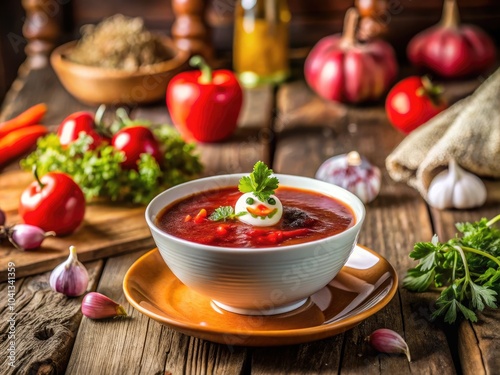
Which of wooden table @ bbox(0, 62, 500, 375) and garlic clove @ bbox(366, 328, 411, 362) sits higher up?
garlic clove @ bbox(366, 328, 411, 362)

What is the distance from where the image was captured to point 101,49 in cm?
305

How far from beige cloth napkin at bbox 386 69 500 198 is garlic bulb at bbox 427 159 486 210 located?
0.06 m

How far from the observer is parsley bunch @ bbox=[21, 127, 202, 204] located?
2.19 metres

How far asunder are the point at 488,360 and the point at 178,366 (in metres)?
0.54

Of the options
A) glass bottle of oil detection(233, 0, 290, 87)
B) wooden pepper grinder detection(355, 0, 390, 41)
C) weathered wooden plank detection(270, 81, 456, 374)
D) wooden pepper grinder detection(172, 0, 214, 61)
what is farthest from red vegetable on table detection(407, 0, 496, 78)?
wooden pepper grinder detection(172, 0, 214, 61)

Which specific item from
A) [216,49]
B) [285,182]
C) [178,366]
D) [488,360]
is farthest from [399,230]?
[216,49]

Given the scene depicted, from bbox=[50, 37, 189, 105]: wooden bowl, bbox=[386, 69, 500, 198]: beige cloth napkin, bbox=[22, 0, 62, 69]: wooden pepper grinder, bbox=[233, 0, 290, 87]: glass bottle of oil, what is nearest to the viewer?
bbox=[386, 69, 500, 198]: beige cloth napkin

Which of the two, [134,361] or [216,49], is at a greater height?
[134,361]

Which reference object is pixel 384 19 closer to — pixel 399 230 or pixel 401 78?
pixel 401 78

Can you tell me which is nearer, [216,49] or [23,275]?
[23,275]

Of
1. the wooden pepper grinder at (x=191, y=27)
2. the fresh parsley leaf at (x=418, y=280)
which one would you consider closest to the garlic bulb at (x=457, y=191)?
the fresh parsley leaf at (x=418, y=280)

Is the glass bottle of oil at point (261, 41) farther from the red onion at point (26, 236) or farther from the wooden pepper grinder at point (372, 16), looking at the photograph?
the red onion at point (26, 236)

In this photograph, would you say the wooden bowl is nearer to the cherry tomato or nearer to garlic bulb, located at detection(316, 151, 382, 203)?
the cherry tomato

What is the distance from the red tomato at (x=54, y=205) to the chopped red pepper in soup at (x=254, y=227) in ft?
1.54
